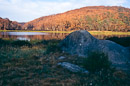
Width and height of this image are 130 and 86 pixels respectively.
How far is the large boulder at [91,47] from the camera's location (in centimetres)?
912

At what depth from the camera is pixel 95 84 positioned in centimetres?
451

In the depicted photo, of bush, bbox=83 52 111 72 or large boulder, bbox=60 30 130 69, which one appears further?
large boulder, bbox=60 30 130 69

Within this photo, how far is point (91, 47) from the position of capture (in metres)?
10.3

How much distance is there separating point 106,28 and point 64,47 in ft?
262

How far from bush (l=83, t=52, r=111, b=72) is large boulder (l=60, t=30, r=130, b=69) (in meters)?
2.39

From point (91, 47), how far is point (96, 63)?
13.9ft

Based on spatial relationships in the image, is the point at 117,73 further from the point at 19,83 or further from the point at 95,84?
the point at 19,83

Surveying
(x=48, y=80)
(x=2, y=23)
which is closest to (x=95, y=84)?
(x=48, y=80)

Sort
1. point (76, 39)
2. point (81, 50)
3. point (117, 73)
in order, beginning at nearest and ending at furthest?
point (117, 73)
point (81, 50)
point (76, 39)

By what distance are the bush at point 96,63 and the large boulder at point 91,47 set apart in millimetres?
2389

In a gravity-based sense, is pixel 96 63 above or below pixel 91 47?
below

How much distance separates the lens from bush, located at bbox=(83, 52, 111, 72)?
6142 mm

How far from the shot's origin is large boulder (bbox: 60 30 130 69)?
9.12m

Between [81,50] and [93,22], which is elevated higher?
[93,22]
